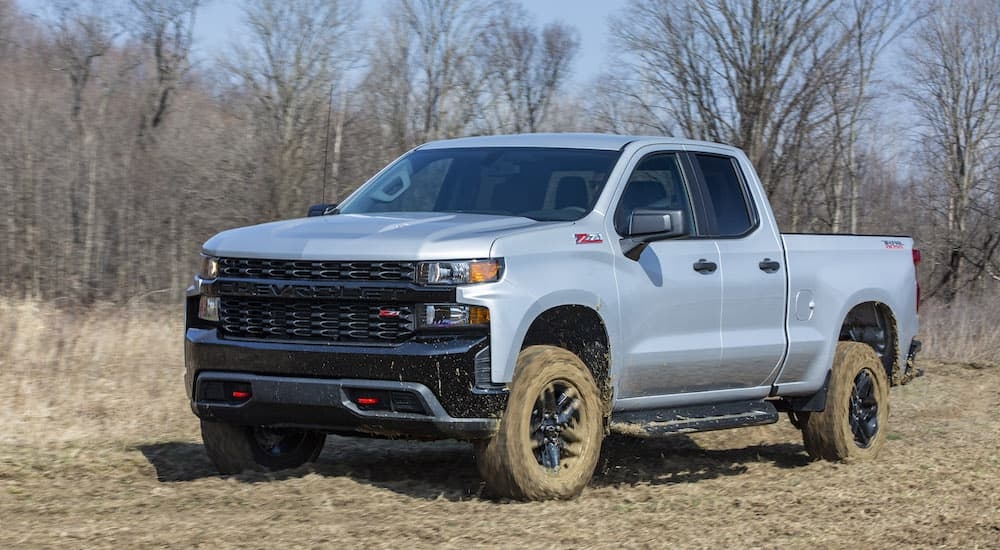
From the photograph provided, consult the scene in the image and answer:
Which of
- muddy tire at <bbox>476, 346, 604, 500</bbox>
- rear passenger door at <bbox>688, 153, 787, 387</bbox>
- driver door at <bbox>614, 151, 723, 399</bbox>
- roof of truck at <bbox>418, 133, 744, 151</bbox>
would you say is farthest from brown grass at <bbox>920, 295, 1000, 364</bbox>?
muddy tire at <bbox>476, 346, 604, 500</bbox>

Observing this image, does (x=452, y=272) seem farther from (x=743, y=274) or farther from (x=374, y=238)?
(x=743, y=274)

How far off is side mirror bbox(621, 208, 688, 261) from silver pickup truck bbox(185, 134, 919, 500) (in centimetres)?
1

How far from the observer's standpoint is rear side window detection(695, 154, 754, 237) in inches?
300

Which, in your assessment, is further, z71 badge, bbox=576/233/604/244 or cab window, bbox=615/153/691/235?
cab window, bbox=615/153/691/235

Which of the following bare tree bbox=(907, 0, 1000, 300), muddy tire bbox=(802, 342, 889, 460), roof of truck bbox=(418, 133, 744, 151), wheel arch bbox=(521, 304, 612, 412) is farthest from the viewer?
bare tree bbox=(907, 0, 1000, 300)

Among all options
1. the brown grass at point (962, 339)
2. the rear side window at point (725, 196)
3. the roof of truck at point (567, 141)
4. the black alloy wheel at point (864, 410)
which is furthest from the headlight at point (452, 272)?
the brown grass at point (962, 339)

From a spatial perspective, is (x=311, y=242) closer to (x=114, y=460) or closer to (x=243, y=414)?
(x=243, y=414)

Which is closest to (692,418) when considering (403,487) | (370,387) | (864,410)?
(403,487)

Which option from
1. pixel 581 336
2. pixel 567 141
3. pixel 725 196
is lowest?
pixel 581 336

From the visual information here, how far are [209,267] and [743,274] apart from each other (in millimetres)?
3085

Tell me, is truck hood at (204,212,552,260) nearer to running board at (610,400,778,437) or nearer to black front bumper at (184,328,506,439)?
black front bumper at (184,328,506,439)

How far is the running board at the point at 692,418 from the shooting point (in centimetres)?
682

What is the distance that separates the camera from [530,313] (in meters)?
5.96

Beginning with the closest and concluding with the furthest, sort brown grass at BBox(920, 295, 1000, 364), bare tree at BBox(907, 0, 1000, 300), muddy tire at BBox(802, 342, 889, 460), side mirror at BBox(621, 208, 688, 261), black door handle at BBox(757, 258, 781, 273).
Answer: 1. side mirror at BBox(621, 208, 688, 261)
2. black door handle at BBox(757, 258, 781, 273)
3. muddy tire at BBox(802, 342, 889, 460)
4. brown grass at BBox(920, 295, 1000, 364)
5. bare tree at BBox(907, 0, 1000, 300)
